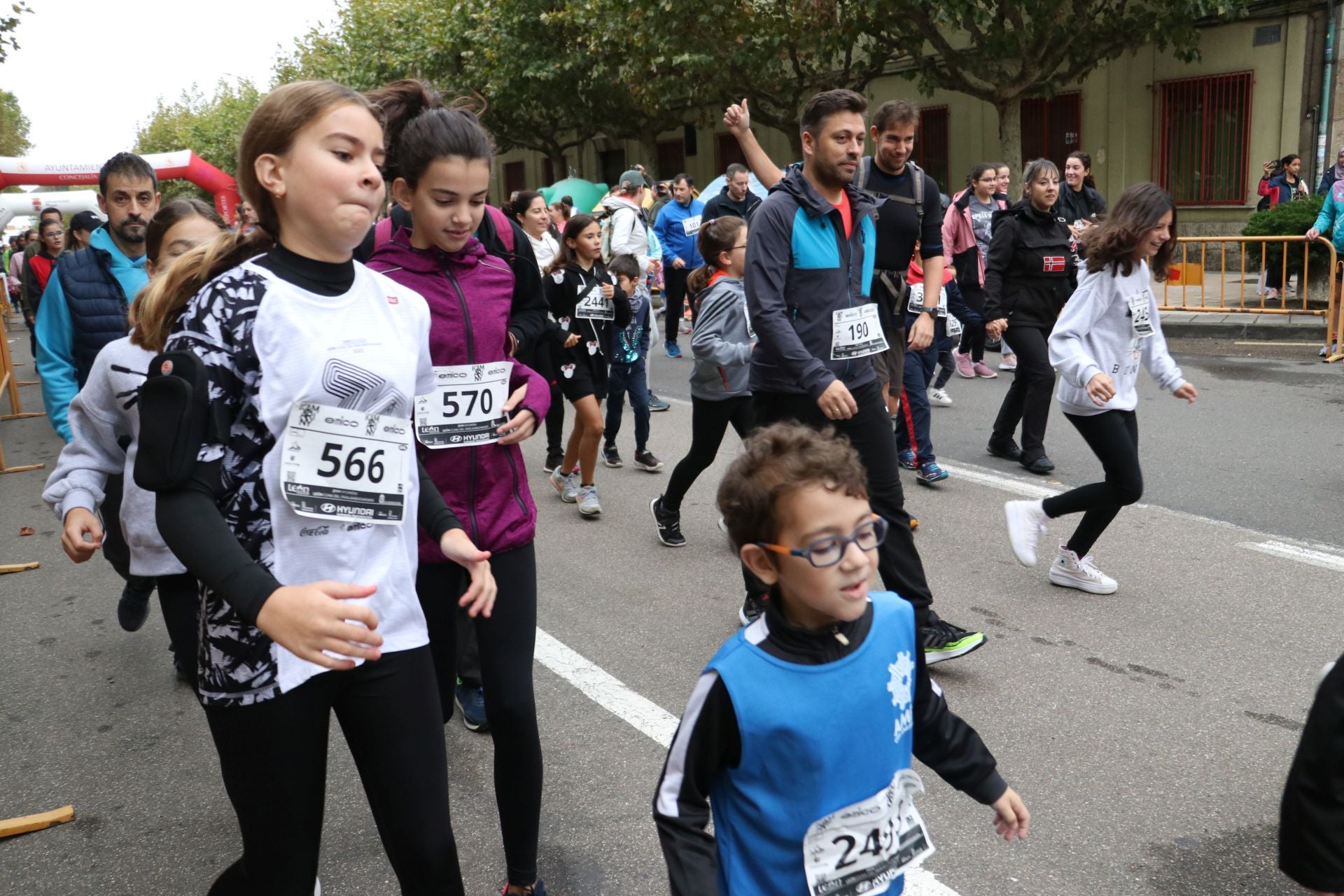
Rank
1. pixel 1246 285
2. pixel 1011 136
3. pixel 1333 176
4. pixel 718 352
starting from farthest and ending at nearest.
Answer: pixel 1011 136 → pixel 1246 285 → pixel 1333 176 → pixel 718 352

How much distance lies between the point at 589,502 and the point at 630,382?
5.09 feet

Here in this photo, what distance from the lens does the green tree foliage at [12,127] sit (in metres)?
56.4

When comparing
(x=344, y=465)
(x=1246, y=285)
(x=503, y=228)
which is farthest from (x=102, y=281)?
(x=1246, y=285)

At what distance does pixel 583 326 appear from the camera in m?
7.49

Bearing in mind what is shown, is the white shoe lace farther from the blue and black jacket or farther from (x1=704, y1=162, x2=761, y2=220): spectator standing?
(x1=704, y1=162, x2=761, y2=220): spectator standing

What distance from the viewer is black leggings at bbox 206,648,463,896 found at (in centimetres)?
214

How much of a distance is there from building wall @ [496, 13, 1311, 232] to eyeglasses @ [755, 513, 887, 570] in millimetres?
20114

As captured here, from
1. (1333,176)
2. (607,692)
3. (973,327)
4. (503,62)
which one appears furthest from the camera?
(503,62)

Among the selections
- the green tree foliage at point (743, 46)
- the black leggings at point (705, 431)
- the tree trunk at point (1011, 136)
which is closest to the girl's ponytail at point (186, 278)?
the black leggings at point (705, 431)

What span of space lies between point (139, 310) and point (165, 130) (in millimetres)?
93914

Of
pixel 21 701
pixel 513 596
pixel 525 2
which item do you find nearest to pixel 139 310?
pixel 513 596

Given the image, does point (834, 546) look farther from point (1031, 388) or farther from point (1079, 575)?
point (1031, 388)

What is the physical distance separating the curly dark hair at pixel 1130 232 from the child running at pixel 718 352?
164 centimetres

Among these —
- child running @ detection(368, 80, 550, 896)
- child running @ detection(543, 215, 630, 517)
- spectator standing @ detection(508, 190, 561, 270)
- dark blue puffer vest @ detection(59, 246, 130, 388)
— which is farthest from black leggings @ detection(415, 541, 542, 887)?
spectator standing @ detection(508, 190, 561, 270)
